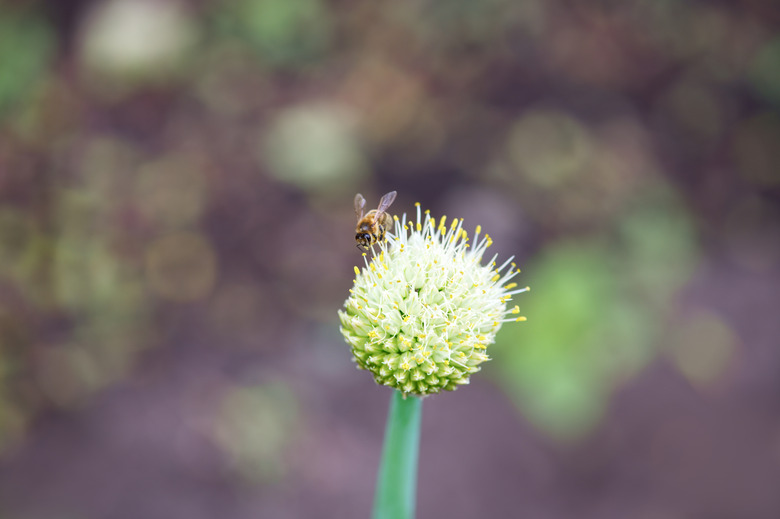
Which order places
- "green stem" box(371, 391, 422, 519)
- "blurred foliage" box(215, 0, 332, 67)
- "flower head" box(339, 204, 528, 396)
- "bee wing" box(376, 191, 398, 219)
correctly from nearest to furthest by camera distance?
1. "flower head" box(339, 204, 528, 396)
2. "green stem" box(371, 391, 422, 519)
3. "bee wing" box(376, 191, 398, 219)
4. "blurred foliage" box(215, 0, 332, 67)

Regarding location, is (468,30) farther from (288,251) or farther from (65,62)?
(65,62)

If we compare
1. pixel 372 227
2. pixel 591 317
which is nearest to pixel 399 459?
pixel 372 227

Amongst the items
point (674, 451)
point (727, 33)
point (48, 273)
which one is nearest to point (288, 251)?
point (48, 273)

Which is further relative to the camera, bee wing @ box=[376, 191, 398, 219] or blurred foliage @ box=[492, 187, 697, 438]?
blurred foliage @ box=[492, 187, 697, 438]

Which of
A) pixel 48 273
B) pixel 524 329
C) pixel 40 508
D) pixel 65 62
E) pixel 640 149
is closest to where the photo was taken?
pixel 40 508

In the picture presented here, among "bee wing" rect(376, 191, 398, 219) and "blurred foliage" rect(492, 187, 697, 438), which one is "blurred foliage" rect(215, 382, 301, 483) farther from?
"bee wing" rect(376, 191, 398, 219)

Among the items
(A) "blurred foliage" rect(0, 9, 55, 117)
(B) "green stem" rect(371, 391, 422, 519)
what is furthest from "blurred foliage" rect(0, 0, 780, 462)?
(B) "green stem" rect(371, 391, 422, 519)
